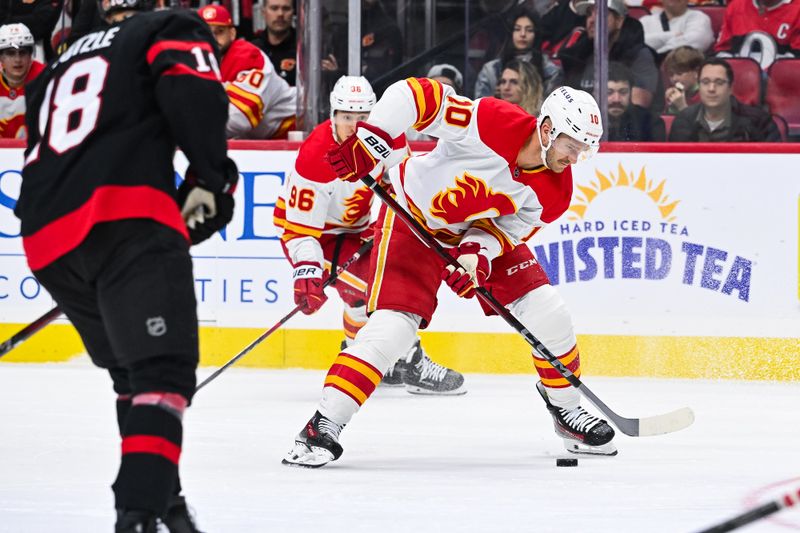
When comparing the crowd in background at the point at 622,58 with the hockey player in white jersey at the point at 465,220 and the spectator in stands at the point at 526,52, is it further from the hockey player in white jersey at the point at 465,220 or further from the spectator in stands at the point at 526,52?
the hockey player in white jersey at the point at 465,220

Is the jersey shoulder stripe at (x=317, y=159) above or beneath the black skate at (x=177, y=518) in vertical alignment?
above

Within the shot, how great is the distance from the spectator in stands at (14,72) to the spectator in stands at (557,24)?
83.4 inches

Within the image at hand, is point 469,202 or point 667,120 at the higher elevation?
point 667,120

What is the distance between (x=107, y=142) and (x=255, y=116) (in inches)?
126

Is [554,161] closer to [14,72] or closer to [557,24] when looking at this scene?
[557,24]

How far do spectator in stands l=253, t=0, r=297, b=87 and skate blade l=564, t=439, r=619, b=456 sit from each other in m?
2.46

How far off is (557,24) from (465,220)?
1730 millimetres

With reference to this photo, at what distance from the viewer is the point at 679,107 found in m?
5.07

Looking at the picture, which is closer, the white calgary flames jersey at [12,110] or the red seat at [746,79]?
the red seat at [746,79]

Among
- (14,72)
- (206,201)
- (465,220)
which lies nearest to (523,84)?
(465,220)

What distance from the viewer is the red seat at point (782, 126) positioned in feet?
16.3

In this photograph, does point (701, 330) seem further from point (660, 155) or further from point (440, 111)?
point (440, 111)

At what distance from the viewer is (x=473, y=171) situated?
3.50 m

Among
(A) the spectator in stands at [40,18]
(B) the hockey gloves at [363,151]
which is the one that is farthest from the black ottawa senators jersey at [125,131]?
(A) the spectator in stands at [40,18]
